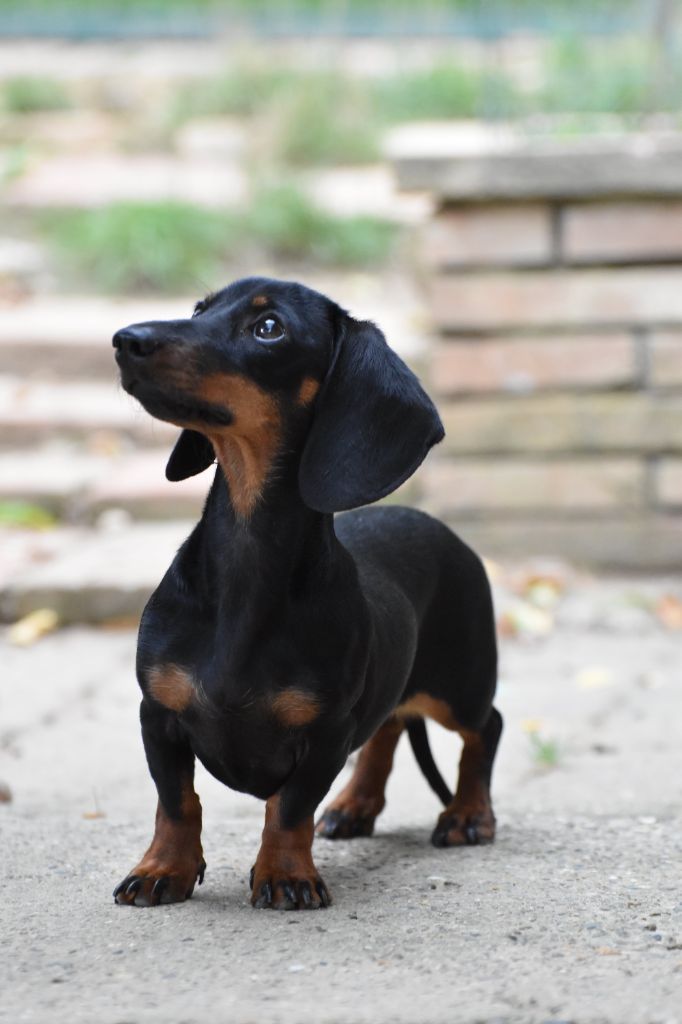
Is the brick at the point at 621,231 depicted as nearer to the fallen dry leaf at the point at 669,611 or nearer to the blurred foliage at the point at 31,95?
the fallen dry leaf at the point at 669,611

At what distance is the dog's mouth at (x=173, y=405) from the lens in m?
2.57

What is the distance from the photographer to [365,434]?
275cm

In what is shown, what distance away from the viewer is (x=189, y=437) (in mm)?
3039

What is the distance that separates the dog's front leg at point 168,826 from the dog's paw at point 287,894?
5.3 inches

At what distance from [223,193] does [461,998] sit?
827cm

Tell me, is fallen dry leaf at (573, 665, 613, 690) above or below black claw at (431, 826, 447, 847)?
below

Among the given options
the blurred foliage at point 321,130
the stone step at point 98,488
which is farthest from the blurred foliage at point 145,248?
the stone step at point 98,488

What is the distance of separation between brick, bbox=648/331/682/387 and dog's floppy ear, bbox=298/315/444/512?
3.55 metres

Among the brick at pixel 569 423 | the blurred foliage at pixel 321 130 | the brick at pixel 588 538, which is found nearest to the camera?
the brick at pixel 569 423

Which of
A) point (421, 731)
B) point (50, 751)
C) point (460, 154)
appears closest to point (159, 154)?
point (460, 154)

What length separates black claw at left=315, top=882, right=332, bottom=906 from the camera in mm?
2836

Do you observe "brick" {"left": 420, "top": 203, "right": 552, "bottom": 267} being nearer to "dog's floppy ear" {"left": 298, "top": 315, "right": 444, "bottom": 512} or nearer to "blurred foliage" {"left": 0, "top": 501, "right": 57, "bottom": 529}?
"blurred foliage" {"left": 0, "top": 501, "right": 57, "bottom": 529}

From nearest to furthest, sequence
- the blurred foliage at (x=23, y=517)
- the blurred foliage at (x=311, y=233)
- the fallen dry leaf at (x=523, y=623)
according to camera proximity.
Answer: the fallen dry leaf at (x=523, y=623), the blurred foliage at (x=23, y=517), the blurred foliage at (x=311, y=233)

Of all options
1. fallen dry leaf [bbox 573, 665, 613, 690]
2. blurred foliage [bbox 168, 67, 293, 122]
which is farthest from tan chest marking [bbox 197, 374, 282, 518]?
blurred foliage [bbox 168, 67, 293, 122]
